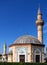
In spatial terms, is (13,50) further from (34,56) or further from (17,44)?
(34,56)

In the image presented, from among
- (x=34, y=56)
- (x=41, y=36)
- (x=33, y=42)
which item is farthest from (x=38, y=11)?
(x=34, y=56)

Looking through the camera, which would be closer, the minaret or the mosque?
the mosque

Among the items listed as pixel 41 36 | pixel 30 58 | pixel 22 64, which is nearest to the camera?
pixel 22 64

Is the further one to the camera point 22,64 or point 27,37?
A: point 27,37

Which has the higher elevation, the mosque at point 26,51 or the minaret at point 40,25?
the minaret at point 40,25

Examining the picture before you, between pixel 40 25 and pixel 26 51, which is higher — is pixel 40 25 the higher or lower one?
the higher one

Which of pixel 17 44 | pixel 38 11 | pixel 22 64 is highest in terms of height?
pixel 38 11

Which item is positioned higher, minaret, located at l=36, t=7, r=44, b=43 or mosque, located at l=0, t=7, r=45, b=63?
minaret, located at l=36, t=7, r=44, b=43

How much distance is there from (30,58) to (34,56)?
0.96m

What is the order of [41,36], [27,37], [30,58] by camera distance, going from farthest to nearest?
[41,36] < [27,37] < [30,58]

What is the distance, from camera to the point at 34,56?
3884 centimetres

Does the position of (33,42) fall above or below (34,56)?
above

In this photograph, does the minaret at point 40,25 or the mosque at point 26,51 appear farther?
the minaret at point 40,25

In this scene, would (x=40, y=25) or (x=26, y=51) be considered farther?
(x=40, y=25)
